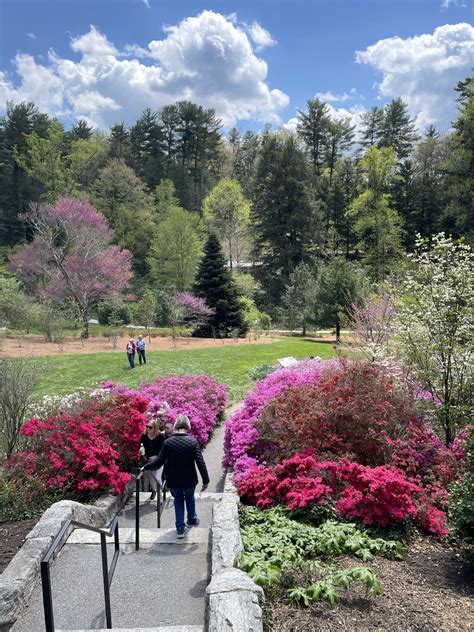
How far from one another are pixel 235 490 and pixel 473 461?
3.62 m

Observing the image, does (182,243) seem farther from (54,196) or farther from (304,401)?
(304,401)

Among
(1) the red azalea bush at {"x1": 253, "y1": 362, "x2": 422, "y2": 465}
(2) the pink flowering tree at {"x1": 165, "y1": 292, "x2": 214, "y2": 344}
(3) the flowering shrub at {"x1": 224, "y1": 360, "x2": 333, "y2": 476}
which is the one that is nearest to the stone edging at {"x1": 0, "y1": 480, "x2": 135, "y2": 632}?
(3) the flowering shrub at {"x1": 224, "y1": 360, "x2": 333, "y2": 476}

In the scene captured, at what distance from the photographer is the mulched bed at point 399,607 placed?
3.32m

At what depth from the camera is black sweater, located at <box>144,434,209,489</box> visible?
5578 mm

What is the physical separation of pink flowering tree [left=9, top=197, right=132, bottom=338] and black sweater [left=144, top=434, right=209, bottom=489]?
887 inches

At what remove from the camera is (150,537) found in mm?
5625

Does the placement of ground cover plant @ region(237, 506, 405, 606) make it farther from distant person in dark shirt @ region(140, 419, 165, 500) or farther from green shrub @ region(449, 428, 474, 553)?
distant person in dark shirt @ region(140, 419, 165, 500)

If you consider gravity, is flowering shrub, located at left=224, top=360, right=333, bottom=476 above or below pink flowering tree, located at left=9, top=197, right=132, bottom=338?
below

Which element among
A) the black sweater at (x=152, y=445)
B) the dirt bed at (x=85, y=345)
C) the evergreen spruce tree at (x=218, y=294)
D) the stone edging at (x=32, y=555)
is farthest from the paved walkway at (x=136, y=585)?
the evergreen spruce tree at (x=218, y=294)

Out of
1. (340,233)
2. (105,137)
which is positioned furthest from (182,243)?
(105,137)

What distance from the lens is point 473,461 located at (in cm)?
456

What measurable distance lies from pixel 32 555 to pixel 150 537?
146 centimetres

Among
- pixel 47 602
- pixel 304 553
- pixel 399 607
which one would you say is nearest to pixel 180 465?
pixel 304 553

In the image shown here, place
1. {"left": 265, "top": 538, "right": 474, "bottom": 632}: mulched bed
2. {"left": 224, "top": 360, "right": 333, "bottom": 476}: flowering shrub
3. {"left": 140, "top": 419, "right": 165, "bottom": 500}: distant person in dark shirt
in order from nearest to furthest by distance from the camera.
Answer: {"left": 265, "top": 538, "right": 474, "bottom": 632}: mulched bed
{"left": 140, "top": 419, "right": 165, "bottom": 500}: distant person in dark shirt
{"left": 224, "top": 360, "right": 333, "bottom": 476}: flowering shrub
